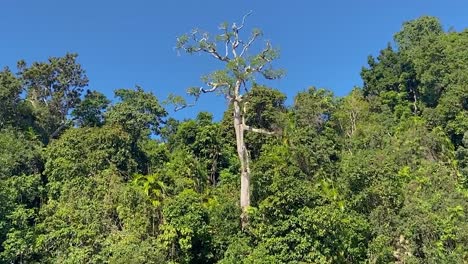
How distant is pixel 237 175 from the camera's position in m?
21.0

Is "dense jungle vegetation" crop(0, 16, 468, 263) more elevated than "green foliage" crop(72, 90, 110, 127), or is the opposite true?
"green foliage" crop(72, 90, 110, 127)

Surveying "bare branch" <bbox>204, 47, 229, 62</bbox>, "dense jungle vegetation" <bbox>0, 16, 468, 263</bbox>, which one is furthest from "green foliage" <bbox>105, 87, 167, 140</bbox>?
"bare branch" <bbox>204, 47, 229, 62</bbox>

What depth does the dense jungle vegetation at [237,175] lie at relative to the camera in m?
15.2

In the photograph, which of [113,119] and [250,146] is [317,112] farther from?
[113,119]

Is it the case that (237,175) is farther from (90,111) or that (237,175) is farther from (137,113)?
(90,111)

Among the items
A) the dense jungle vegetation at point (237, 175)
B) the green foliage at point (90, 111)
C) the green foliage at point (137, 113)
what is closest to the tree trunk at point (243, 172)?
the dense jungle vegetation at point (237, 175)

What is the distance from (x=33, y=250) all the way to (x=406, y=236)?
12.7 meters

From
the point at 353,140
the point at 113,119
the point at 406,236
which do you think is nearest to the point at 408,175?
the point at 406,236

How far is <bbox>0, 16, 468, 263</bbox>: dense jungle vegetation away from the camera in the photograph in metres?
15.2

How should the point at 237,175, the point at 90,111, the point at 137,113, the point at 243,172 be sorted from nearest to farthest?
1. the point at 243,172
2. the point at 237,175
3. the point at 137,113
4. the point at 90,111

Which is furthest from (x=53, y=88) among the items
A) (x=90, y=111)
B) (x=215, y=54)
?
(x=215, y=54)

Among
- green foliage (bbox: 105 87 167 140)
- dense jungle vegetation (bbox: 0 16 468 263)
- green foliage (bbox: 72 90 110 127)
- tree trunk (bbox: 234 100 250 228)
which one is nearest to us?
dense jungle vegetation (bbox: 0 16 468 263)

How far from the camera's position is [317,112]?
2586 cm

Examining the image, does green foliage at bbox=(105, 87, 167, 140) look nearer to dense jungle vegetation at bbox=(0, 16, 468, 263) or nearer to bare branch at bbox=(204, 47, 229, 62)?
dense jungle vegetation at bbox=(0, 16, 468, 263)
